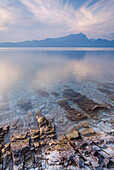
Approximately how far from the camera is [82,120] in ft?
31.4

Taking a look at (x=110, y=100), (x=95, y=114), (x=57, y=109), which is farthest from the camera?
(x=110, y=100)

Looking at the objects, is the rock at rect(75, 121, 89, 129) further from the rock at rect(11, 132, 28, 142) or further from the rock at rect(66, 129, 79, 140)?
the rock at rect(11, 132, 28, 142)

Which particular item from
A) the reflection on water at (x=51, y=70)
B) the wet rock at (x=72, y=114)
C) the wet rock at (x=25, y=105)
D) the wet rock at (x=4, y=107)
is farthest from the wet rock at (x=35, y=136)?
the reflection on water at (x=51, y=70)

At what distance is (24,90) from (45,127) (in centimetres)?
929

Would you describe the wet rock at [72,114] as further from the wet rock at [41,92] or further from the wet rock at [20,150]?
the wet rock at [20,150]

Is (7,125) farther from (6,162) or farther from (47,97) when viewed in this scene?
(47,97)

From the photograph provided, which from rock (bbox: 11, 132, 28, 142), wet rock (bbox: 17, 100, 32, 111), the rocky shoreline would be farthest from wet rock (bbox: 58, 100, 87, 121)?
rock (bbox: 11, 132, 28, 142)

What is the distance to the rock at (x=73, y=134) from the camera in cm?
730

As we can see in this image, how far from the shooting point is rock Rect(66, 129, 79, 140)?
7.30 meters

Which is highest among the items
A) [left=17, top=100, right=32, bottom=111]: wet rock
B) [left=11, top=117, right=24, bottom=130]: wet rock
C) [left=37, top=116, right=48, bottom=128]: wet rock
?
[left=37, top=116, right=48, bottom=128]: wet rock

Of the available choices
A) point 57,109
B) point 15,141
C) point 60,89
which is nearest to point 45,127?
point 15,141

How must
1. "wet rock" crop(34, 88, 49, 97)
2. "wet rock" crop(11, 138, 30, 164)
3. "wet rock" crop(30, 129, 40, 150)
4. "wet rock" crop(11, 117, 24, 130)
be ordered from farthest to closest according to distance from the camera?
1. "wet rock" crop(34, 88, 49, 97)
2. "wet rock" crop(11, 117, 24, 130)
3. "wet rock" crop(30, 129, 40, 150)
4. "wet rock" crop(11, 138, 30, 164)

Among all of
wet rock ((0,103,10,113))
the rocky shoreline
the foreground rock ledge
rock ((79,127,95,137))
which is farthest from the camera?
wet rock ((0,103,10,113))

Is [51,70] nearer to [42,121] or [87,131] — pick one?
[42,121]
